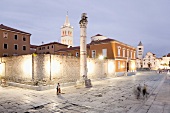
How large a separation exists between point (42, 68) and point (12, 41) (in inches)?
826

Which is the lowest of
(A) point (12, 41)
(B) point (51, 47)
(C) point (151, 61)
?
(C) point (151, 61)

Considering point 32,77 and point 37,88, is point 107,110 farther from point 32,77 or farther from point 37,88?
point 32,77

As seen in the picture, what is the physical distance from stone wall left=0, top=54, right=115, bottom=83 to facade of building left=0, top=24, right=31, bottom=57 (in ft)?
39.9

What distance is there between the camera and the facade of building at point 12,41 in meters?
28.5

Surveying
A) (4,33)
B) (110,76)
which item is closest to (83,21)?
(110,76)

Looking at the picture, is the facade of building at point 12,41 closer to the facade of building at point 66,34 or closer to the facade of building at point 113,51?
the facade of building at point 113,51

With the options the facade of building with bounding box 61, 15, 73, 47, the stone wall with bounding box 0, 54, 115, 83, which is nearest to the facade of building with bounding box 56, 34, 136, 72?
the stone wall with bounding box 0, 54, 115, 83

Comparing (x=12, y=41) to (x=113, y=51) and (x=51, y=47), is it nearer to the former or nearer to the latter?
(x=51, y=47)

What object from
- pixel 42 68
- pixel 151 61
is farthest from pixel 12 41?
pixel 151 61

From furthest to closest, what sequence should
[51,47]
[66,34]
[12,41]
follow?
1. [66,34]
2. [51,47]
3. [12,41]

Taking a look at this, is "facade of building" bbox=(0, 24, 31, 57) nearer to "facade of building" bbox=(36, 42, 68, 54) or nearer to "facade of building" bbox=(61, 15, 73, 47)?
"facade of building" bbox=(36, 42, 68, 54)

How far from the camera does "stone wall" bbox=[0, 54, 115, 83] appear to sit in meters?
13.4

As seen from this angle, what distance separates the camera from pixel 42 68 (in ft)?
43.8

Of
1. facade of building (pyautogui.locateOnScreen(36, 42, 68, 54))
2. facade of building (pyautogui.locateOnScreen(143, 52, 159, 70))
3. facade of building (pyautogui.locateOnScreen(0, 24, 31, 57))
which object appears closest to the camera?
facade of building (pyautogui.locateOnScreen(0, 24, 31, 57))
